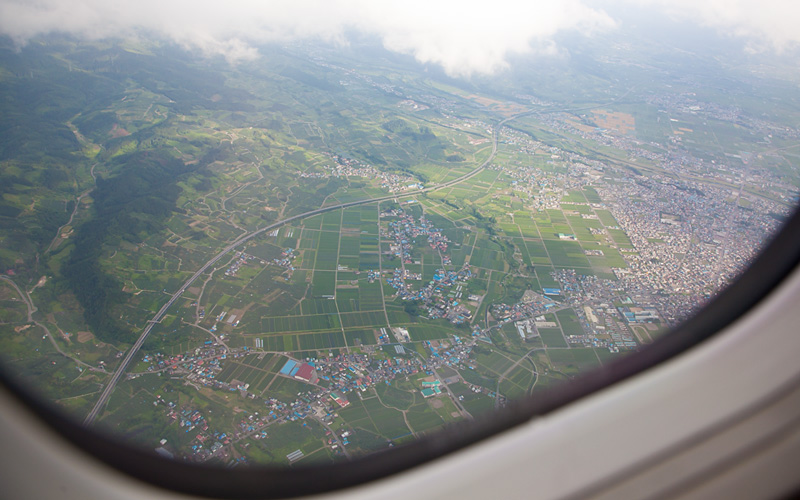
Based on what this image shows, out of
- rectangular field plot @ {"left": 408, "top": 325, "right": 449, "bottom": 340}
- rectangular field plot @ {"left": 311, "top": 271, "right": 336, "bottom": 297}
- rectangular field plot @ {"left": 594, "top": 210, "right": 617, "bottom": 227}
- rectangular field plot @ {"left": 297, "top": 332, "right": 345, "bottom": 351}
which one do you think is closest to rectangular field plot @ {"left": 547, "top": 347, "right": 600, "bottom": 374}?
rectangular field plot @ {"left": 408, "top": 325, "right": 449, "bottom": 340}

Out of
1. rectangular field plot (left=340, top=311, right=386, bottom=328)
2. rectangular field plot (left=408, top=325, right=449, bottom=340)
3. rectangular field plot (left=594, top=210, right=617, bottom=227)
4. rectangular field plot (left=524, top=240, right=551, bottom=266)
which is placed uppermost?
rectangular field plot (left=594, top=210, right=617, bottom=227)

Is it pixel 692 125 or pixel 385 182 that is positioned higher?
pixel 692 125

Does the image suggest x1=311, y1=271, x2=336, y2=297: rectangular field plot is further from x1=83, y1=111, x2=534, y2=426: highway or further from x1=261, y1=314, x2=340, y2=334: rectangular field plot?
x1=83, y1=111, x2=534, y2=426: highway

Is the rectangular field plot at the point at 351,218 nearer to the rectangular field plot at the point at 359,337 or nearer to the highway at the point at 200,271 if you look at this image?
the highway at the point at 200,271

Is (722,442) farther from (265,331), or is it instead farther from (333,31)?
(333,31)

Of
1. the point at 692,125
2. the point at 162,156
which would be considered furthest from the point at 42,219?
the point at 692,125

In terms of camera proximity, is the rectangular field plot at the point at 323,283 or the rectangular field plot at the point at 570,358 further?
the rectangular field plot at the point at 323,283

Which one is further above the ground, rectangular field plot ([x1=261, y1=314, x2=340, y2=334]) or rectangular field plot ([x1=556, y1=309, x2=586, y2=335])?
rectangular field plot ([x1=556, y1=309, x2=586, y2=335])

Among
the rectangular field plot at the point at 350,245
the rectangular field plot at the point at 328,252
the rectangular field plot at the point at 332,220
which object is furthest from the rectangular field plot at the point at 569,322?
the rectangular field plot at the point at 332,220

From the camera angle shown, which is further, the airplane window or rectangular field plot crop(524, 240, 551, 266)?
rectangular field plot crop(524, 240, 551, 266)
